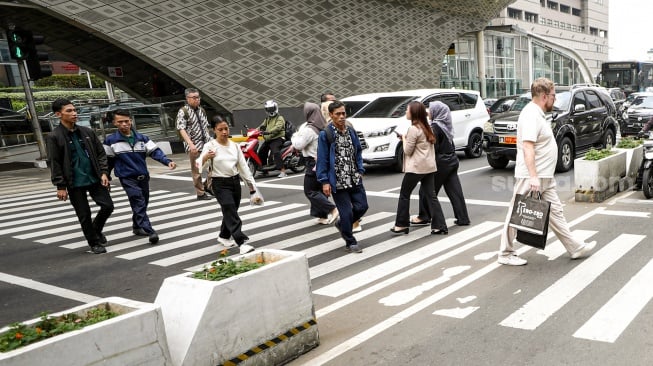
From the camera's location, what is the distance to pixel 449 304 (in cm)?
467

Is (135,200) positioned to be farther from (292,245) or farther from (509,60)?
(509,60)

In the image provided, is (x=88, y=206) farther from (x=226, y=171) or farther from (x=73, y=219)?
(x=73, y=219)

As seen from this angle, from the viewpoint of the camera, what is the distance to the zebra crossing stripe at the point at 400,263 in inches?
210

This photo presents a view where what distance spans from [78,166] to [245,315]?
4395mm

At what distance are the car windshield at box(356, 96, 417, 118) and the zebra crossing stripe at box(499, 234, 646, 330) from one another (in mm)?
7188

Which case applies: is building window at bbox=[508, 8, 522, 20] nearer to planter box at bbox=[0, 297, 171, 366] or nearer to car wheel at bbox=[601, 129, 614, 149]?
→ car wheel at bbox=[601, 129, 614, 149]

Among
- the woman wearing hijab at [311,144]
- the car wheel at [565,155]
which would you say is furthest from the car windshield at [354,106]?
the woman wearing hijab at [311,144]

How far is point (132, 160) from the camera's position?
7.46 metres

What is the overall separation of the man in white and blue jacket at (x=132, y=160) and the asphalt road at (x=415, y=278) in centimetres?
44

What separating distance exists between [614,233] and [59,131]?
7032mm

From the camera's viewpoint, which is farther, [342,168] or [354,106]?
[354,106]

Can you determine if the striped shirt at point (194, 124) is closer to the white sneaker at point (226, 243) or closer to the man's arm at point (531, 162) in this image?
the white sneaker at point (226, 243)

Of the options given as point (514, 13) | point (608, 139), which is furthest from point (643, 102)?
point (514, 13)

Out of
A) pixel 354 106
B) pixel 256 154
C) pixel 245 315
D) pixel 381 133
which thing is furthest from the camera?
pixel 354 106
